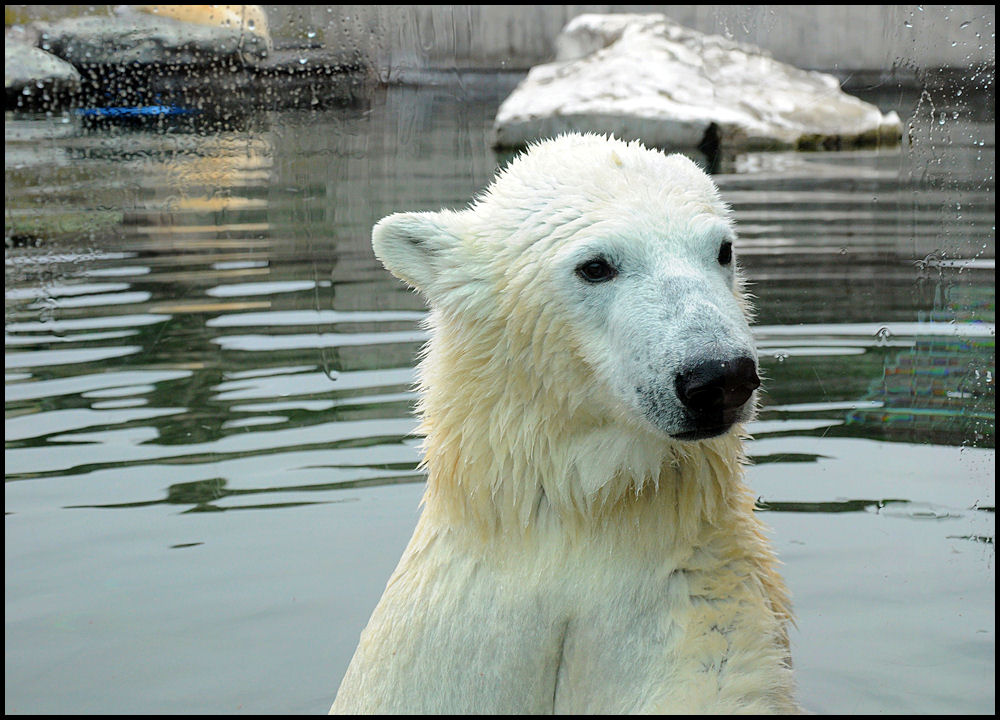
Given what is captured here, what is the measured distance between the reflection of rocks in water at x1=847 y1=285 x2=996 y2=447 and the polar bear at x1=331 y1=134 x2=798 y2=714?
9.11 ft

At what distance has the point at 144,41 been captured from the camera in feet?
42.2

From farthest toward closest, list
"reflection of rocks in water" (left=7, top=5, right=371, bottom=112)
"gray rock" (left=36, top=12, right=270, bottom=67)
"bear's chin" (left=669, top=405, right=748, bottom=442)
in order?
"gray rock" (left=36, top=12, right=270, bottom=67)
"reflection of rocks in water" (left=7, top=5, right=371, bottom=112)
"bear's chin" (left=669, top=405, right=748, bottom=442)

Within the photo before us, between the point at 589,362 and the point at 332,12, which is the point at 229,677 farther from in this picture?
the point at 332,12

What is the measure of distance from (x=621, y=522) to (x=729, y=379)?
452 mm

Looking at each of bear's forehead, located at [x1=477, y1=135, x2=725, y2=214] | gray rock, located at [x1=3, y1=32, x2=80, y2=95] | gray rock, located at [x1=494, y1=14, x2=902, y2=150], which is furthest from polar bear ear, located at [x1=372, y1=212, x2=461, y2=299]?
gray rock, located at [x1=3, y1=32, x2=80, y2=95]

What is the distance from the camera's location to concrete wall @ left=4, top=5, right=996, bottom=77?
40.4 feet

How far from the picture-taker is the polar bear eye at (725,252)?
2.42 meters

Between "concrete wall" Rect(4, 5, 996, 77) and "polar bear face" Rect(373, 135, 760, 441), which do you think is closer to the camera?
"polar bear face" Rect(373, 135, 760, 441)

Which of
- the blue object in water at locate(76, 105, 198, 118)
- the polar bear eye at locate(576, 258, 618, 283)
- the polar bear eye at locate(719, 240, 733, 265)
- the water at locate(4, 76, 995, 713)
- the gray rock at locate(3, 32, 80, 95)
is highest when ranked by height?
the gray rock at locate(3, 32, 80, 95)

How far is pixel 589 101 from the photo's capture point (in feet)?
38.9

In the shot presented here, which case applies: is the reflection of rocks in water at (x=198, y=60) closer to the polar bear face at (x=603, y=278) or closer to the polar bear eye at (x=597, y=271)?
the polar bear face at (x=603, y=278)

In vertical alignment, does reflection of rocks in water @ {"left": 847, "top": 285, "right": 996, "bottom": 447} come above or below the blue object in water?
below

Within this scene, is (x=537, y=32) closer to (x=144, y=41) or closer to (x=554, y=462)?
(x=144, y=41)

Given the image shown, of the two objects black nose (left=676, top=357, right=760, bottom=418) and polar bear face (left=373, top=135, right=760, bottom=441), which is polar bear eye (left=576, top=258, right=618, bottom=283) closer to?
polar bear face (left=373, top=135, right=760, bottom=441)
